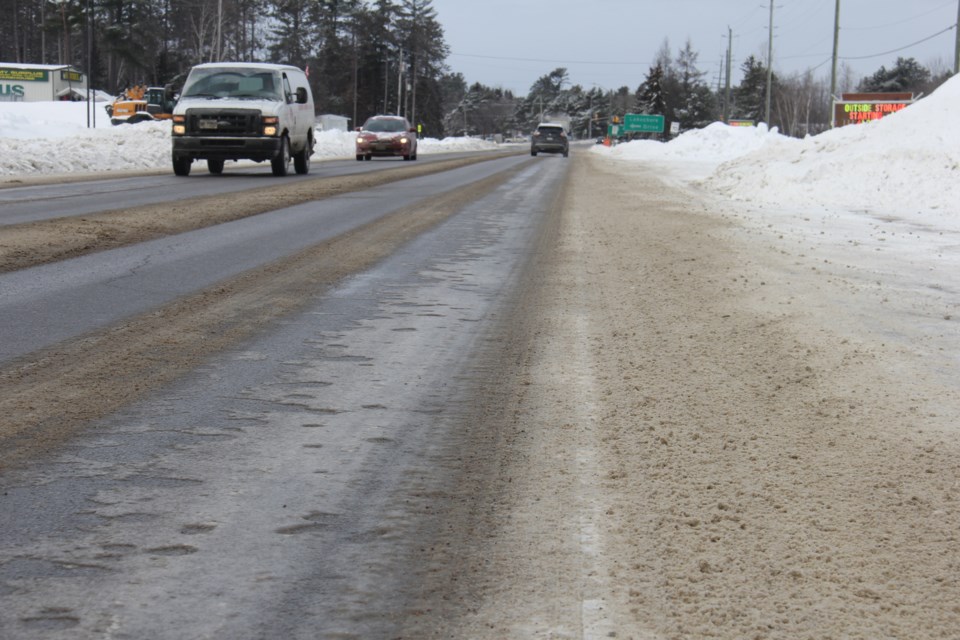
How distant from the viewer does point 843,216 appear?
15.9 metres

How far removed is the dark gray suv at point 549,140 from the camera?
55219mm

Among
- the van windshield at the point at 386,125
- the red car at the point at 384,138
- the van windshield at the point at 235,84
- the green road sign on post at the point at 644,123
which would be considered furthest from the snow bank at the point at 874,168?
the green road sign on post at the point at 644,123

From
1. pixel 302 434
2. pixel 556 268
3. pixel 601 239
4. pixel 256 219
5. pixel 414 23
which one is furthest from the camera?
pixel 414 23

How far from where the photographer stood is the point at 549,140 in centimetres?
5525

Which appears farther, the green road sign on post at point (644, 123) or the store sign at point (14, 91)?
the green road sign on post at point (644, 123)

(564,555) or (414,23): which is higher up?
(414,23)

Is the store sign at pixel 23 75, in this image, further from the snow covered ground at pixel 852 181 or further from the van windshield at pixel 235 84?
the van windshield at pixel 235 84

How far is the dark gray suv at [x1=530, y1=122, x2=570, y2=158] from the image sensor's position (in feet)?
181

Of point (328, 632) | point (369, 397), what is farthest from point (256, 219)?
point (328, 632)

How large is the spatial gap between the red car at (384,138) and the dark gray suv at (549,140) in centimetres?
1670

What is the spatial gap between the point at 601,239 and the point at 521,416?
288 inches

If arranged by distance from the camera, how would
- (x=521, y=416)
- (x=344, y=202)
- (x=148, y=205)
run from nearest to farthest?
(x=521, y=416)
(x=148, y=205)
(x=344, y=202)

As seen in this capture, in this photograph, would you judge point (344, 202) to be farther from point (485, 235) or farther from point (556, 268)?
point (556, 268)

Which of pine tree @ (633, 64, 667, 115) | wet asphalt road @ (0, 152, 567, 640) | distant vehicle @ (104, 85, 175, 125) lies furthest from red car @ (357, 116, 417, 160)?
pine tree @ (633, 64, 667, 115)
